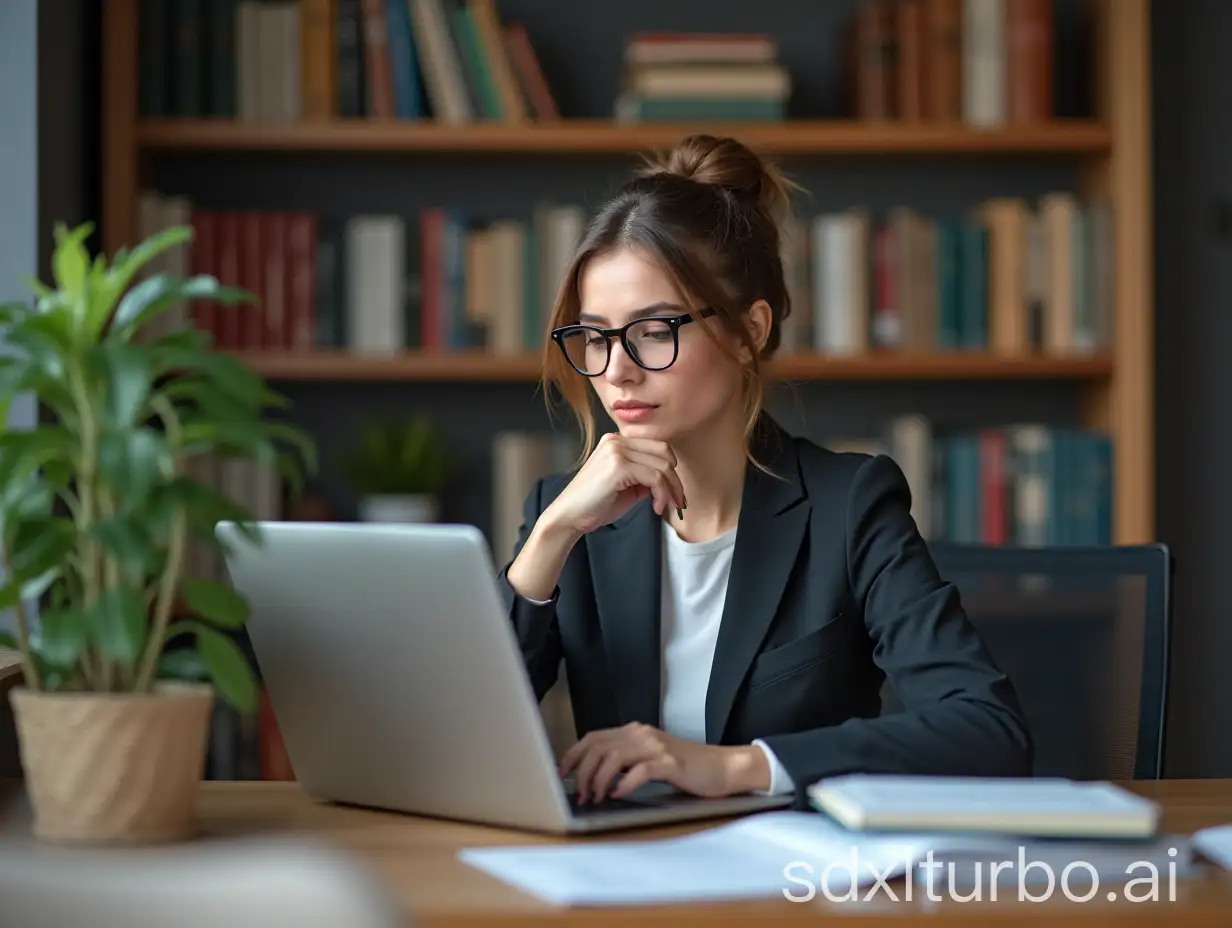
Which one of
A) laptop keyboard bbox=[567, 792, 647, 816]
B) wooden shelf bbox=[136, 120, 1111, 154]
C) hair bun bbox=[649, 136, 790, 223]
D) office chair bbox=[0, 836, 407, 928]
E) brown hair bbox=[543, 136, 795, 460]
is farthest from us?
wooden shelf bbox=[136, 120, 1111, 154]

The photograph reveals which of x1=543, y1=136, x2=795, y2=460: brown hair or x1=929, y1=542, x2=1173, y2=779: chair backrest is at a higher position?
x1=543, y1=136, x2=795, y2=460: brown hair

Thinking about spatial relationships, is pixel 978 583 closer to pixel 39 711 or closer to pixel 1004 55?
pixel 39 711

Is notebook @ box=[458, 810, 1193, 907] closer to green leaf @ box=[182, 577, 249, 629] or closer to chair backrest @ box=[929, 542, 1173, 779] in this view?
green leaf @ box=[182, 577, 249, 629]

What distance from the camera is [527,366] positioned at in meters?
2.91

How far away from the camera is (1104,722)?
1.77m

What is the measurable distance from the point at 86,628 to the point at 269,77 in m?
2.15

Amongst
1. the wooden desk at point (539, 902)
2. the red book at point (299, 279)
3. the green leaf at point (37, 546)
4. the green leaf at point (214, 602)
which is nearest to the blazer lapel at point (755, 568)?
the wooden desk at point (539, 902)

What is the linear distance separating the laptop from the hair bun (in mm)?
781

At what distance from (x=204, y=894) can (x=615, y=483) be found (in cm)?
104

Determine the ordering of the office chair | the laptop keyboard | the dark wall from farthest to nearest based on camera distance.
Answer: the dark wall
the laptop keyboard
the office chair

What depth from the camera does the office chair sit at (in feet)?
1.48

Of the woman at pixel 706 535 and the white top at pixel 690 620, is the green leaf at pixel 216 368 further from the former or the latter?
the white top at pixel 690 620

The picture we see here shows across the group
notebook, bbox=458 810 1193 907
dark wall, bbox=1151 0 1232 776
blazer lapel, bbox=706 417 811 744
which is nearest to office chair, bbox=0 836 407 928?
notebook, bbox=458 810 1193 907

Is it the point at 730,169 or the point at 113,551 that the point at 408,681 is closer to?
the point at 113,551
